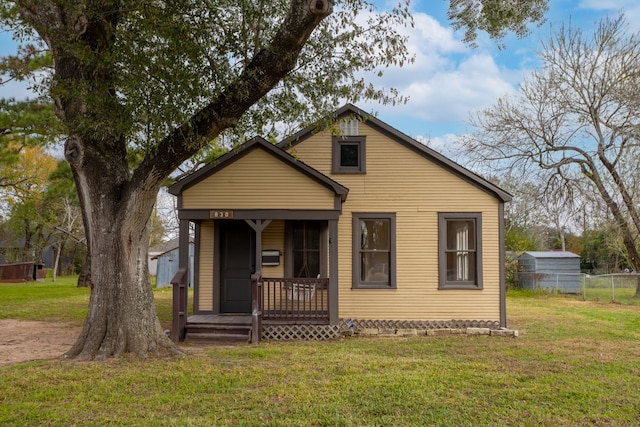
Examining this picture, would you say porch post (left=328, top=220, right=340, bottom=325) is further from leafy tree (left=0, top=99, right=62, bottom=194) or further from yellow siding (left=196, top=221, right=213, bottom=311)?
leafy tree (left=0, top=99, right=62, bottom=194)

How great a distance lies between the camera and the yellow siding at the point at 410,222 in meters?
11.8

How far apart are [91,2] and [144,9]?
801 mm

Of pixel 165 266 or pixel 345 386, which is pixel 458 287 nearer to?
pixel 345 386

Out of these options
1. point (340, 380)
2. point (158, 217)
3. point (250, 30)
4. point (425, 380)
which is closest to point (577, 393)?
point (425, 380)

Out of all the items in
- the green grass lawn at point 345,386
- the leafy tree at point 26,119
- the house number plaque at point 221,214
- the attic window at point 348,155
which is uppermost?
the leafy tree at point 26,119

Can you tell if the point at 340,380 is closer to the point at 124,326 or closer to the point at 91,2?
the point at 124,326

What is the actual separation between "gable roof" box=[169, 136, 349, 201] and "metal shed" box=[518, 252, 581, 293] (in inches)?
613

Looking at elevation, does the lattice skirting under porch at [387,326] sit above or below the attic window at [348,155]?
below

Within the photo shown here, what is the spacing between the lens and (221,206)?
1085 centimetres

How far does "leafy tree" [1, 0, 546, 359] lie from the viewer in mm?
7738

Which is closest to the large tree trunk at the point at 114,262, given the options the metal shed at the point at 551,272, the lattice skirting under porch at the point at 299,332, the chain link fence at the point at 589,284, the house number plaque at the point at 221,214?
the house number plaque at the point at 221,214

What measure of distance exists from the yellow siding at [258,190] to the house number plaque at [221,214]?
0.40 feet

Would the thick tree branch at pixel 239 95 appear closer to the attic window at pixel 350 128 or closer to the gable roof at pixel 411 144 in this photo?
the gable roof at pixel 411 144

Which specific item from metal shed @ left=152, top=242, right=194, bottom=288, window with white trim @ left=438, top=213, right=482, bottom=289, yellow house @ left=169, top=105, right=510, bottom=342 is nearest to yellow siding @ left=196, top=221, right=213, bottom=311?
yellow house @ left=169, top=105, right=510, bottom=342
